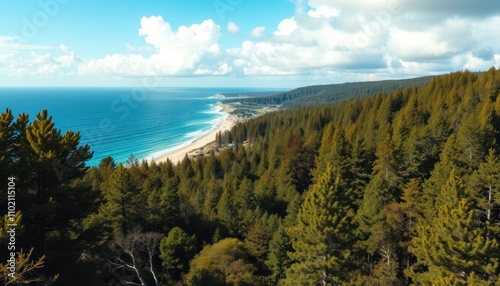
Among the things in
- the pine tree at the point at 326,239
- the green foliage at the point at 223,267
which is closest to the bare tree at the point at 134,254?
the green foliage at the point at 223,267

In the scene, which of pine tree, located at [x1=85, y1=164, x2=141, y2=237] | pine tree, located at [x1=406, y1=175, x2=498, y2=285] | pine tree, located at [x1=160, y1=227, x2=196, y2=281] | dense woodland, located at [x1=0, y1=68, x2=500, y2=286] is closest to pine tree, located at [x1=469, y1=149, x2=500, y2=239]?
dense woodland, located at [x1=0, y1=68, x2=500, y2=286]

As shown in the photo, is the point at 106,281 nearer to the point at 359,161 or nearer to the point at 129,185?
the point at 129,185

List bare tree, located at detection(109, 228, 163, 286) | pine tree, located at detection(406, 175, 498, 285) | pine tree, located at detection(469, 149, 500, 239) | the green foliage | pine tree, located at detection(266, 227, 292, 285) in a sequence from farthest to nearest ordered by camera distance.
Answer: pine tree, located at detection(266, 227, 292, 285), pine tree, located at detection(469, 149, 500, 239), the green foliage, bare tree, located at detection(109, 228, 163, 286), pine tree, located at detection(406, 175, 498, 285)

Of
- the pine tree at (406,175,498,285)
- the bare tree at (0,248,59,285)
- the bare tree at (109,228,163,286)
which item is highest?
the bare tree at (0,248,59,285)

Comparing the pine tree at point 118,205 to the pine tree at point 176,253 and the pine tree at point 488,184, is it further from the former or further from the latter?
the pine tree at point 488,184

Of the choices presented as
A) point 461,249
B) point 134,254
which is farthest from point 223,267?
point 461,249

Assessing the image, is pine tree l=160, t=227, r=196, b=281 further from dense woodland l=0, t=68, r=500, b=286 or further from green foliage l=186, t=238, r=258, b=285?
green foliage l=186, t=238, r=258, b=285
